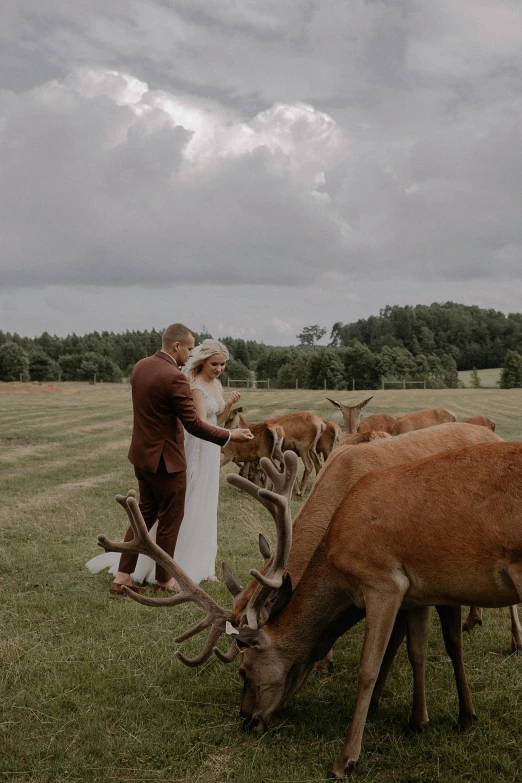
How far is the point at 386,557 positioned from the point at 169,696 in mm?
2050

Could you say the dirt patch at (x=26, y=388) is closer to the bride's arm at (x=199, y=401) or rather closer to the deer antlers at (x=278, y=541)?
the bride's arm at (x=199, y=401)

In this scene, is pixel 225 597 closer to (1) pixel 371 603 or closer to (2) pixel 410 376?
(1) pixel 371 603

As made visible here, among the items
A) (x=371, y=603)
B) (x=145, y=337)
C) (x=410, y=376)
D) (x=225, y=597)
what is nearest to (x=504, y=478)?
(x=371, y=603)

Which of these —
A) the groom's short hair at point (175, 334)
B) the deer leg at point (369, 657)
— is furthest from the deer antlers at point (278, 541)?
the groom's short hair at point (175, 334)

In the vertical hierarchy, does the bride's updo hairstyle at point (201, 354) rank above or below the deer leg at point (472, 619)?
above

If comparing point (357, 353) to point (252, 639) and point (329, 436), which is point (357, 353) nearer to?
point (329, 436)

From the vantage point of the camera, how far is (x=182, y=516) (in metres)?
6.89

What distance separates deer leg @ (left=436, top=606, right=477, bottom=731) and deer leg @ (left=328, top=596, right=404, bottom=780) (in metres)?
0.72

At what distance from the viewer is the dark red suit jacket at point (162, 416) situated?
6504 millimetres

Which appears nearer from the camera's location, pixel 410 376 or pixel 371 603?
pixel 371 603

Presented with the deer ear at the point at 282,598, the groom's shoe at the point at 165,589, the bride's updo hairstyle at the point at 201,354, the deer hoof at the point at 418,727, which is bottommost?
the groom's shoe at the point at 165,589

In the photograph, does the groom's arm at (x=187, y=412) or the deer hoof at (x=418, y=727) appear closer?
the deer hoof at (x=418, y=727)

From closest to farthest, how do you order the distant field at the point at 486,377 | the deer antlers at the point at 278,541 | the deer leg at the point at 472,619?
the deer antlers at the point at 278,541 < the deer leg at the point at 472,619 < the distant field at the point at 486,377

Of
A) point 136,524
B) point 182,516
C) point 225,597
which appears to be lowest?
point 225,597
